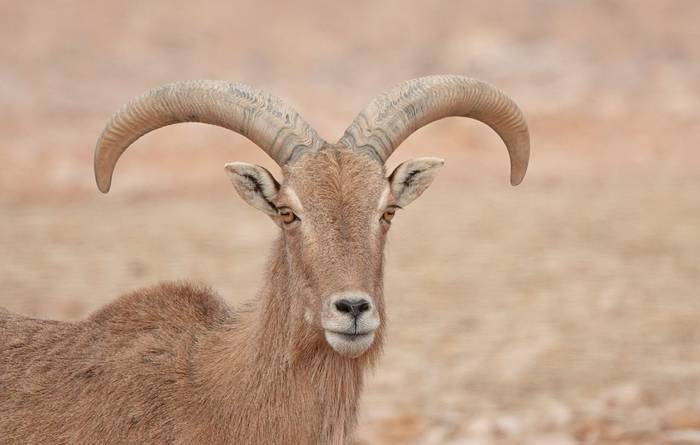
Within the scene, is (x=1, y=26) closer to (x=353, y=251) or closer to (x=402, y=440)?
(x=402, y=440)

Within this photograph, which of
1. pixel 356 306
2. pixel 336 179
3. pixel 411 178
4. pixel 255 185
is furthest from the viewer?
pixel 411 178

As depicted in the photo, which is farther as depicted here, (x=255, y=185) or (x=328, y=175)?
(x=255, y=185)

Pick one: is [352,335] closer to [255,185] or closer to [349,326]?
[349,326]

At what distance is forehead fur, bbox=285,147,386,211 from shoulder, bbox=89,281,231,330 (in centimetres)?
121

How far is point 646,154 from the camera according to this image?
85.1ft

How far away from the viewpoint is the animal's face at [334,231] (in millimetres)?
6832

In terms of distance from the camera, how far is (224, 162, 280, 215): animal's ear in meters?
7.47

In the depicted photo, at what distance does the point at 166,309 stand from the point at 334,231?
1.53 metres

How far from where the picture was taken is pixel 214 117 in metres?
7.78

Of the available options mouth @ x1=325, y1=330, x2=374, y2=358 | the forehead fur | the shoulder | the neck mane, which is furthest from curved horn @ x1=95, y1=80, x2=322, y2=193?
mouth @ x1=325, y1=330, x2=374, y2=358

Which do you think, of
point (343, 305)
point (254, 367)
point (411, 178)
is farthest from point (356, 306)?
point (411, 178)

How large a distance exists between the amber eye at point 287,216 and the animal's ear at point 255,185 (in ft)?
0.43

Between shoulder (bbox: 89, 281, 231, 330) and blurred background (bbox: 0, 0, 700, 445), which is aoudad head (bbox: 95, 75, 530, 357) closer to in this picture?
shoulder (bbox: 89, 281, 231, 330)

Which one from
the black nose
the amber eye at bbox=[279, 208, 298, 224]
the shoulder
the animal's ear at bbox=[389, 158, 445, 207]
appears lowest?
the black nose
